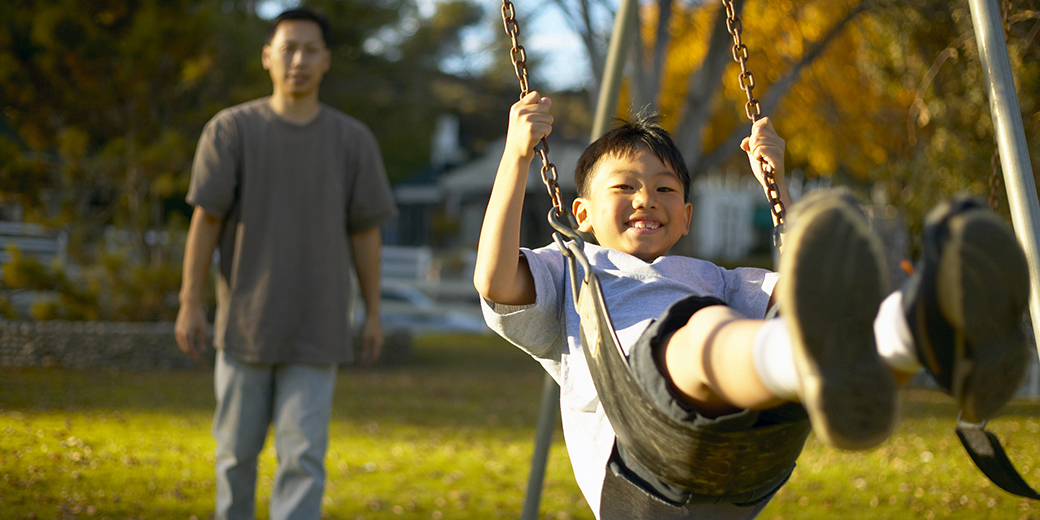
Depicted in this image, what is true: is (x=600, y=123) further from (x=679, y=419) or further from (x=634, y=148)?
(x=679, y=419)

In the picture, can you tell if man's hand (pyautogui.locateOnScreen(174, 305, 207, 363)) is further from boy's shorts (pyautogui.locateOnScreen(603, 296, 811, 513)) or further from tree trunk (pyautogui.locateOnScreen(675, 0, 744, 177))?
tree trunk (pyautogui.locateOnScreen(675, 0, 744, 177))

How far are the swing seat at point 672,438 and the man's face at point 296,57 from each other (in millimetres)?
1734

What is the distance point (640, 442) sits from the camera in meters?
1.62

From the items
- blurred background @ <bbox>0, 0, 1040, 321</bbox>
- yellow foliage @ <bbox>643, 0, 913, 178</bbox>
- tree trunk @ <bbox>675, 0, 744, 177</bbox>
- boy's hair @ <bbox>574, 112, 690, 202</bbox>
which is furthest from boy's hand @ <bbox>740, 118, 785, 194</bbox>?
yellow foliage @ <bbox>643, 0, 913, 178</bbox>

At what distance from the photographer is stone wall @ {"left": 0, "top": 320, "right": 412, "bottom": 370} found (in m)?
7.34

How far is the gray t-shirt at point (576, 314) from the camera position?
1.85m

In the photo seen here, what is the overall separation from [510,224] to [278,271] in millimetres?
1423

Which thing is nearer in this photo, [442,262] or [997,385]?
[997,385]

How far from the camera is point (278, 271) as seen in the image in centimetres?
300

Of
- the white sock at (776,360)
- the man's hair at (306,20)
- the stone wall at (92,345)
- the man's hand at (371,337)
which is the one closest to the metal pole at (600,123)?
the man's hand at (371,337)

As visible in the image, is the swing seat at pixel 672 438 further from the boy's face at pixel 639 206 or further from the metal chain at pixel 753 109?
the metal chain at pixel 753 109

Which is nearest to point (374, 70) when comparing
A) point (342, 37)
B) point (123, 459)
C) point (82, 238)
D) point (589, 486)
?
point (342, 37)

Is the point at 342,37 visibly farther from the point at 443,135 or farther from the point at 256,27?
the point at 443,135

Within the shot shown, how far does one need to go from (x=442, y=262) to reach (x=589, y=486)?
17306 mm
